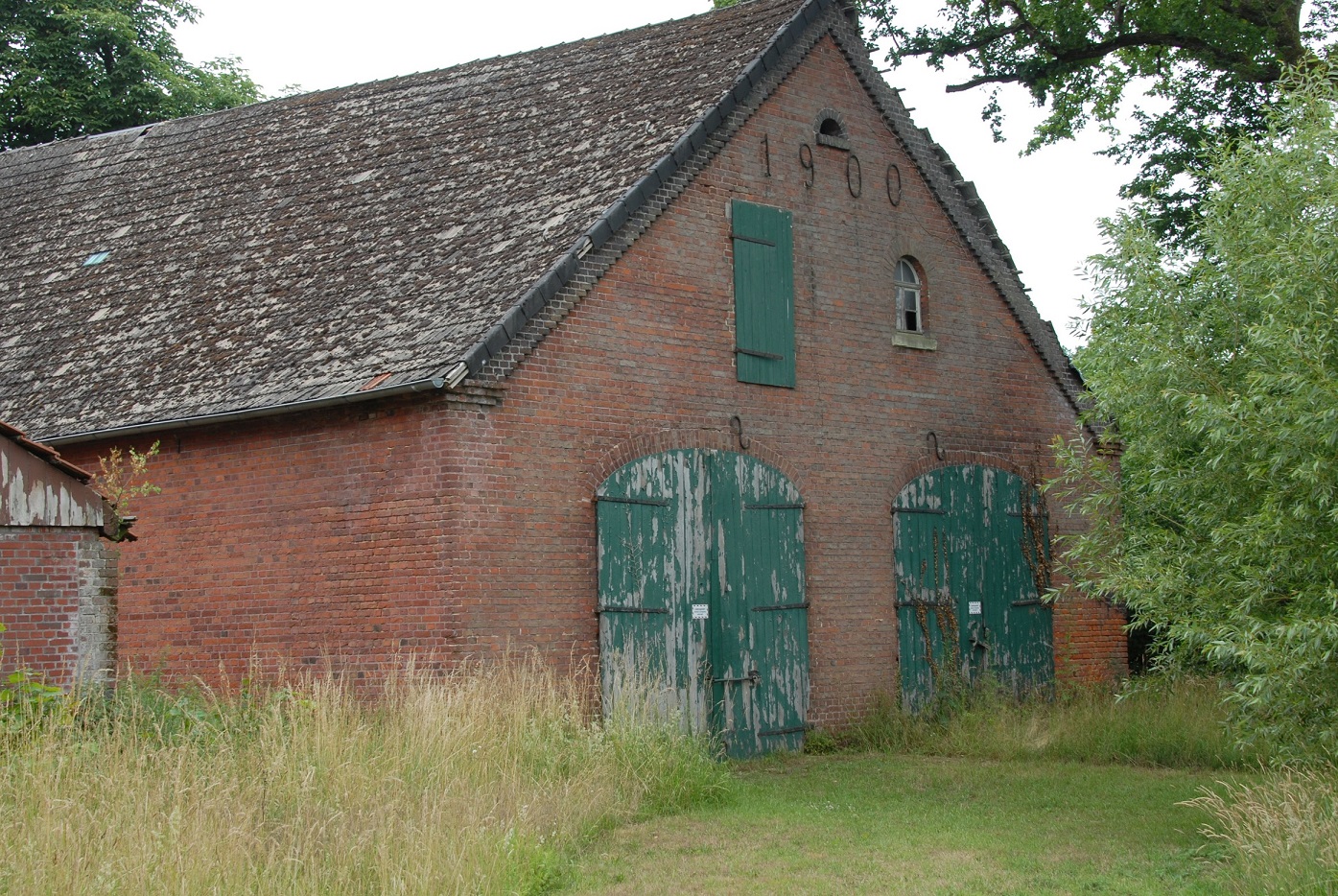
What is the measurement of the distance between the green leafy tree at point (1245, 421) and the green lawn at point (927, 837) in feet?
4.31

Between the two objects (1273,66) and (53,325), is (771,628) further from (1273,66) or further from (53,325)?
(1273,66)

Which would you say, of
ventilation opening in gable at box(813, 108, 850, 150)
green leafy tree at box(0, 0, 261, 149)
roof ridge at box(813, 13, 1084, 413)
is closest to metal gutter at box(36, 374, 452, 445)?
ventilation opening in gable at box(813, 108, 850, 150)

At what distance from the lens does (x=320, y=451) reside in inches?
563

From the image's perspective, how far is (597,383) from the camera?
47.5ft

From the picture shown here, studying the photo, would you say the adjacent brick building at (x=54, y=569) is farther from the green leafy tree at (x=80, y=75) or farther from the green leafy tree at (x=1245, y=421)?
the green leafy tree at (x=80, y=75)

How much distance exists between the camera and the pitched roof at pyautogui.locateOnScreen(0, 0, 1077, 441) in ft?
47.5

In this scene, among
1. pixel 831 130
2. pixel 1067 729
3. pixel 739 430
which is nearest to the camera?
pixel 1067 729

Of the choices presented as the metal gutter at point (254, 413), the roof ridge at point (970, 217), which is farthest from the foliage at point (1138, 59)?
the metal gutter at point (254, 413)

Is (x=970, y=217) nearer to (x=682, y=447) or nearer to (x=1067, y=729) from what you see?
(x=682, y=447)

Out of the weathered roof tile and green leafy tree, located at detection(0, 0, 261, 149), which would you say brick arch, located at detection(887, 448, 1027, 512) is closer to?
the weathered roof tile

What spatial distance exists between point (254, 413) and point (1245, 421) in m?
8.46

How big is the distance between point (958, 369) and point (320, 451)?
25.6ft

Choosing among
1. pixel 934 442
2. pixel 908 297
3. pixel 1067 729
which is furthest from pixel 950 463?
pixel 1067 729

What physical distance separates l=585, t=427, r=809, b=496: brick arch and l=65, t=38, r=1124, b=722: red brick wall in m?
0.03
